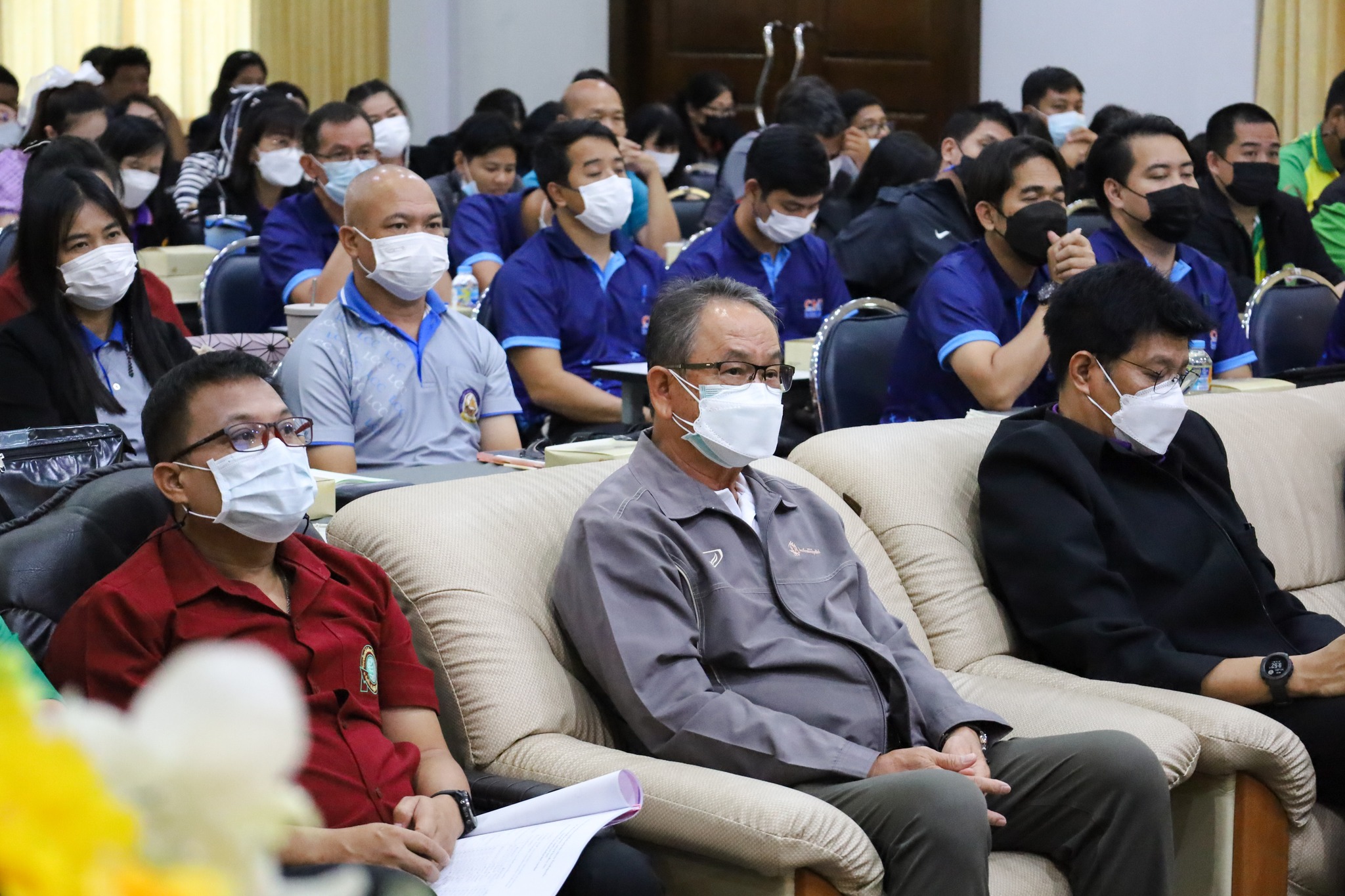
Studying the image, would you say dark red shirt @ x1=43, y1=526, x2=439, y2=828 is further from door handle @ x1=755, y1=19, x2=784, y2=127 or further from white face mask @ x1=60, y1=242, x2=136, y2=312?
door handle @ x1=755, y1=19, x2=784, y2=127

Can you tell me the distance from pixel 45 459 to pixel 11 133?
220 inches

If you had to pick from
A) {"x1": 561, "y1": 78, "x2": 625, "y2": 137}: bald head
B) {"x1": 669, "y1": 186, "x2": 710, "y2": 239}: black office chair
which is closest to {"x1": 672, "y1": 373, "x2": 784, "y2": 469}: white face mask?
{"x1": 561, "y1": 78, "x2": 625, "y2": 137}: bald head

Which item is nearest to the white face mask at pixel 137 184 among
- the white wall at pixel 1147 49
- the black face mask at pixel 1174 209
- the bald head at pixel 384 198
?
the bald head at pixel 384 198

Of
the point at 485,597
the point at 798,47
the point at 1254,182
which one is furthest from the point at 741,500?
the point at 798,47

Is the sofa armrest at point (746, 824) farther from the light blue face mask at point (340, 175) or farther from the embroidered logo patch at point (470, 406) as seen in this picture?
the light blue face mask at point (340, 175)

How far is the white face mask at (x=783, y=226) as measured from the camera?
4375mm

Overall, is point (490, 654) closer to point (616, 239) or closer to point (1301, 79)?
point (616, 239)

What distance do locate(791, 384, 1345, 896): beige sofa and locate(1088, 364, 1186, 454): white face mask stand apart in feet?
0.83

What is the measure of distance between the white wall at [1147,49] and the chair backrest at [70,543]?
6899 millimetres

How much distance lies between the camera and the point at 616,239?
14.4ft

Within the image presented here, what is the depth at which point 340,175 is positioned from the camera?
4.94 meters

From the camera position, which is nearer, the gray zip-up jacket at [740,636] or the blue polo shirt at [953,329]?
the gray zip-up jacket at [740,636]

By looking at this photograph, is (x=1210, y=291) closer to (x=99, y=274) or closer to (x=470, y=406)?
(x=470, y=406)

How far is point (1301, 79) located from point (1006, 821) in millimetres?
6544
